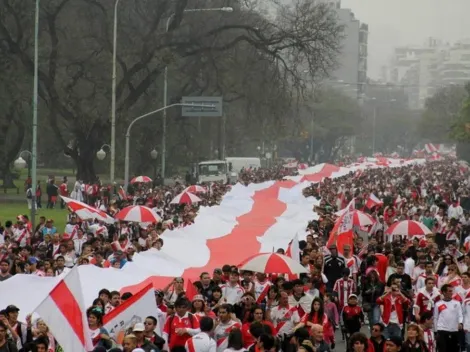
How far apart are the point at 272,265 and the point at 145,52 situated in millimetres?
34809

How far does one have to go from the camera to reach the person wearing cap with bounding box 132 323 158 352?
13078 mm

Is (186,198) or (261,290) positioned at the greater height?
(261,290)

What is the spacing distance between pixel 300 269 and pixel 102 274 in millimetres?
2564

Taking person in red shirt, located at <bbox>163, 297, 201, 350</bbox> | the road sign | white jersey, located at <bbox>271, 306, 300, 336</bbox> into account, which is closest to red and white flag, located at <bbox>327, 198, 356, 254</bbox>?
white jersey, located at <bbox>271, 306, 300, 336</bbox>

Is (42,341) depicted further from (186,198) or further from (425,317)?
(186,198)

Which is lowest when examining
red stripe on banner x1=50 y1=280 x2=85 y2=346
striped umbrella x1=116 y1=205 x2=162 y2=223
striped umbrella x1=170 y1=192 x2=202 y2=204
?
striped umbrella x1=170 y1=192 x2=202 y2=204

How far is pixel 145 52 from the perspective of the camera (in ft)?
173

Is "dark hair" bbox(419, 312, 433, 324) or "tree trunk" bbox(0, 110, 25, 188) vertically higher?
"dark hair" bbox(419, 312, 433, 324)

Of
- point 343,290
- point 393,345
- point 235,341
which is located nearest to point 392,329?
point 343,290

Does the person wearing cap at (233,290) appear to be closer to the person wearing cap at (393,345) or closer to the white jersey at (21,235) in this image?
the person wearing cap at (393,345)

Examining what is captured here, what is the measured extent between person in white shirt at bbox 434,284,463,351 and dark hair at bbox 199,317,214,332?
418 centimetres

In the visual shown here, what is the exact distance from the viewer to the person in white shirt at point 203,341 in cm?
1374

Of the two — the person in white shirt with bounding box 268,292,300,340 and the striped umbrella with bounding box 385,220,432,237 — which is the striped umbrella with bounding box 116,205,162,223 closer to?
the striped umbrella with bounding box 385,220,432,237

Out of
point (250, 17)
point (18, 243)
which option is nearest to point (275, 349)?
point (18, 243)
